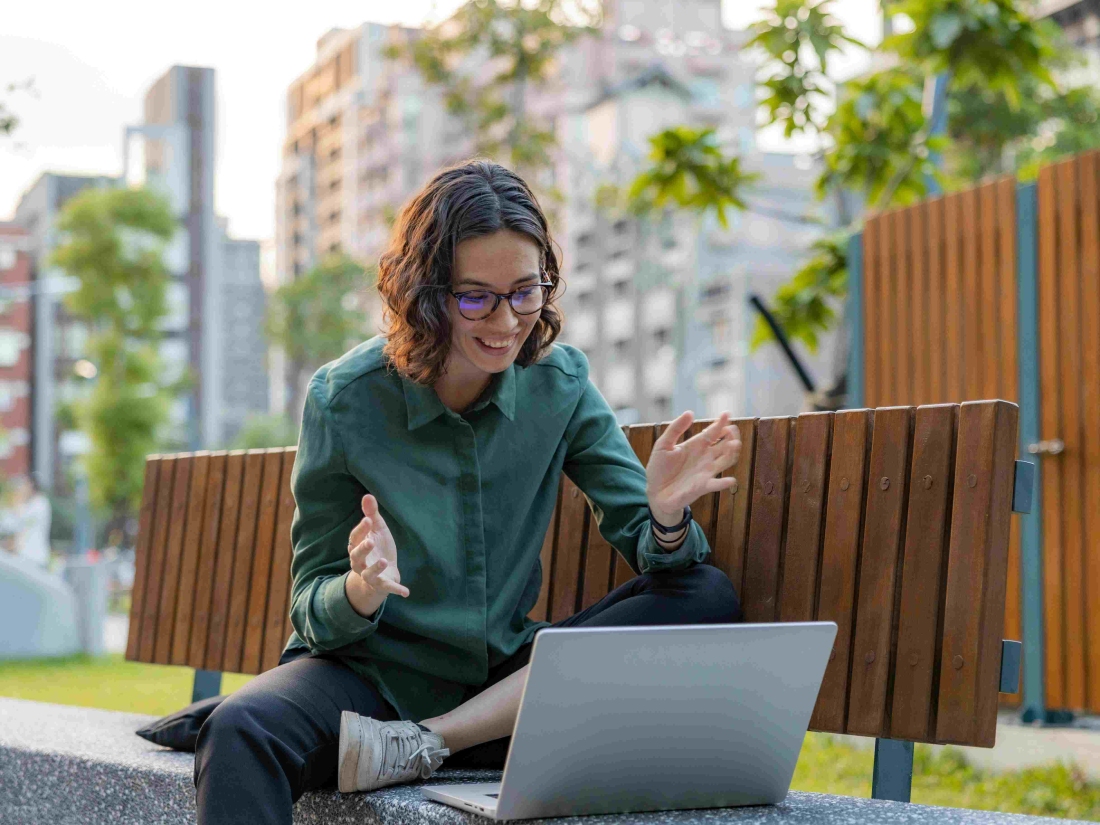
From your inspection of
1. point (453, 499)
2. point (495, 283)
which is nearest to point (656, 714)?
point (453, 499)

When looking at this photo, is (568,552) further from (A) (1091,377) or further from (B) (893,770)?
(A) (1091,377)

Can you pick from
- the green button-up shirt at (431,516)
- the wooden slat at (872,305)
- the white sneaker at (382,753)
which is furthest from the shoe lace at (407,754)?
the wooden slat at (872,305)

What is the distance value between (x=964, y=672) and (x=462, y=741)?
885 millimetres

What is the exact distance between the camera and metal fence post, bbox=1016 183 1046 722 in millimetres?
5168

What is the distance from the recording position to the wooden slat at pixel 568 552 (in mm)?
3096

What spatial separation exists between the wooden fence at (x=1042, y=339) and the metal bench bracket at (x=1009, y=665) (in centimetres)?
290

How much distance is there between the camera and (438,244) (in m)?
2.48

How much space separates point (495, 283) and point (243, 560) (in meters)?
1.66

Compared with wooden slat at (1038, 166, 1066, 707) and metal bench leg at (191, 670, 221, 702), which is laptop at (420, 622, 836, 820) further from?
wooden slat at (1038, 166, 1066, 707)

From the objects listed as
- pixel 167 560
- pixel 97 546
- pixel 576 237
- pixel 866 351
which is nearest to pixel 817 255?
pixel 866 351

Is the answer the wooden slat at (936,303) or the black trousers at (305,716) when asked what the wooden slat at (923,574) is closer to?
the black trousers at (305,716)

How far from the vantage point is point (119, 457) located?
29.7 metres

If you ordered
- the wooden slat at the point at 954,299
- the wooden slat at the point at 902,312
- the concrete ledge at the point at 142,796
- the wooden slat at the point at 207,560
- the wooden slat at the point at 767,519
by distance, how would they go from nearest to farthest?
the concrete ledge at the point at 142,796, the wooden slat at the point at 767,519, the wooden slat at the point at 207,560, the wooden slat at the point at 954,299, the wooden slat at the point at 902,312

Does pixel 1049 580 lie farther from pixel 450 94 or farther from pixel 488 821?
pixel 450 94
